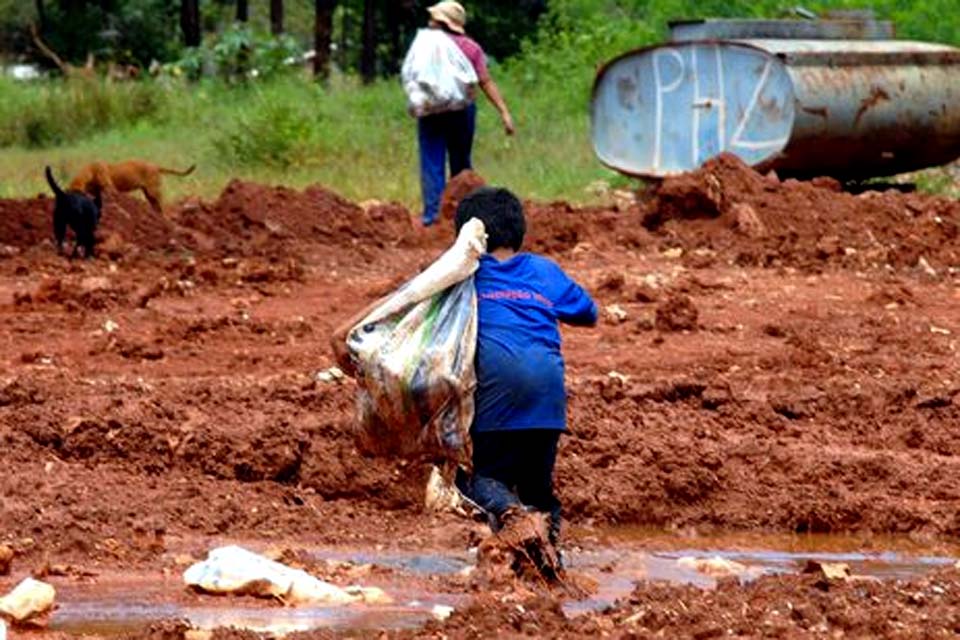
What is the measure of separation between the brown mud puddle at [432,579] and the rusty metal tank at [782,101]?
11298 mm

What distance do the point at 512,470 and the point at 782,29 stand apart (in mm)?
14255

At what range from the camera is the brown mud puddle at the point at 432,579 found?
267 inches

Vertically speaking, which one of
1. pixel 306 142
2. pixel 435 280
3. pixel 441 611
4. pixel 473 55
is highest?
pixel 435 280

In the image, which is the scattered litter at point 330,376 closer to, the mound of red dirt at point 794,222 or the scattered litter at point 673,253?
the mound of red dirt at point 794,222

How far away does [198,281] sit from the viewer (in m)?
14.6

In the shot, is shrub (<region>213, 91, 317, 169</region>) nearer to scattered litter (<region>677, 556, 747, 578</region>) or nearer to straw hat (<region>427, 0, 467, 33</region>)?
straw hat (<region>427, 0, 467, 33</region>)

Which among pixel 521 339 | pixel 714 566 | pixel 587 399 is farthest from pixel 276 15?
pixel 521 339

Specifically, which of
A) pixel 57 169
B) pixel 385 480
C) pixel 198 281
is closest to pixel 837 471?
pixel 385 480

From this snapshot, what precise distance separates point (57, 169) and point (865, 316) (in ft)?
41.9

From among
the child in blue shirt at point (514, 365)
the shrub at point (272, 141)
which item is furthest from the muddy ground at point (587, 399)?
the shrub at point (272, 141)

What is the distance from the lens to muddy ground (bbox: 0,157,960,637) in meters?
8.00

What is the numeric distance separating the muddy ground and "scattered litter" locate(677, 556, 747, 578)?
29.3 inches

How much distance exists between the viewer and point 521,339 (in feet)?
24.6

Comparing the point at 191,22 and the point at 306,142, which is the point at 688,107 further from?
the point at 191,22
